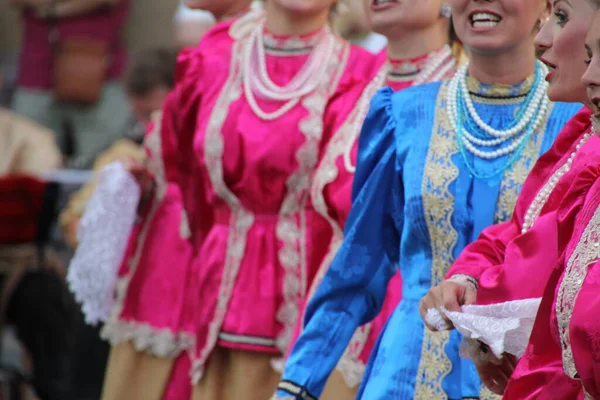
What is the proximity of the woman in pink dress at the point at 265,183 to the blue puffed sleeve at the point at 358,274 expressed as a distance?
2.20 feet

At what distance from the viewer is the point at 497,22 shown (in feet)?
8.98

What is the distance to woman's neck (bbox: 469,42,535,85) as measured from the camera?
9.13ft

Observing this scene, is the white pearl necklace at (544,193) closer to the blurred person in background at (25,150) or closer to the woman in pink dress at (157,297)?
the woman in pink dress at (157,297)

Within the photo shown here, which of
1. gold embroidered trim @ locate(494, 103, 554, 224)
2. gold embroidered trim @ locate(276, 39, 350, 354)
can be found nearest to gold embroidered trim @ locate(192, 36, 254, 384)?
gold embroidered trim @ locate(276, 39, 350, 354)

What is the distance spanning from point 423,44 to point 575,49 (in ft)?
3.50

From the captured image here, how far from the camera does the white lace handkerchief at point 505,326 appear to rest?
2209 millimetres

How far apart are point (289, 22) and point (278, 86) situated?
17cm

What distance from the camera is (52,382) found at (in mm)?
5719

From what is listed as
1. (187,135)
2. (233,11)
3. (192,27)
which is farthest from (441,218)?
(192,27)

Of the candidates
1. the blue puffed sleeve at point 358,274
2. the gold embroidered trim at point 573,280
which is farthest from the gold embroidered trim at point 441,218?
the gold embroidered trim at point 573,280

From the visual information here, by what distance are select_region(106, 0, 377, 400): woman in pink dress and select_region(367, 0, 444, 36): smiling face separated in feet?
1.13

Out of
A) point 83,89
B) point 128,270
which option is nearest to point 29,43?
point 83,89

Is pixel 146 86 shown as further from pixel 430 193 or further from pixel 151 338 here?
pixel 430 193

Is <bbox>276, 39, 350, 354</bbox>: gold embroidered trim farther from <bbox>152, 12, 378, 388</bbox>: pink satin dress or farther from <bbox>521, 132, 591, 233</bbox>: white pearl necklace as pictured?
<bbox>521, 132, 591, 233</bbox>: white pearl necklace
